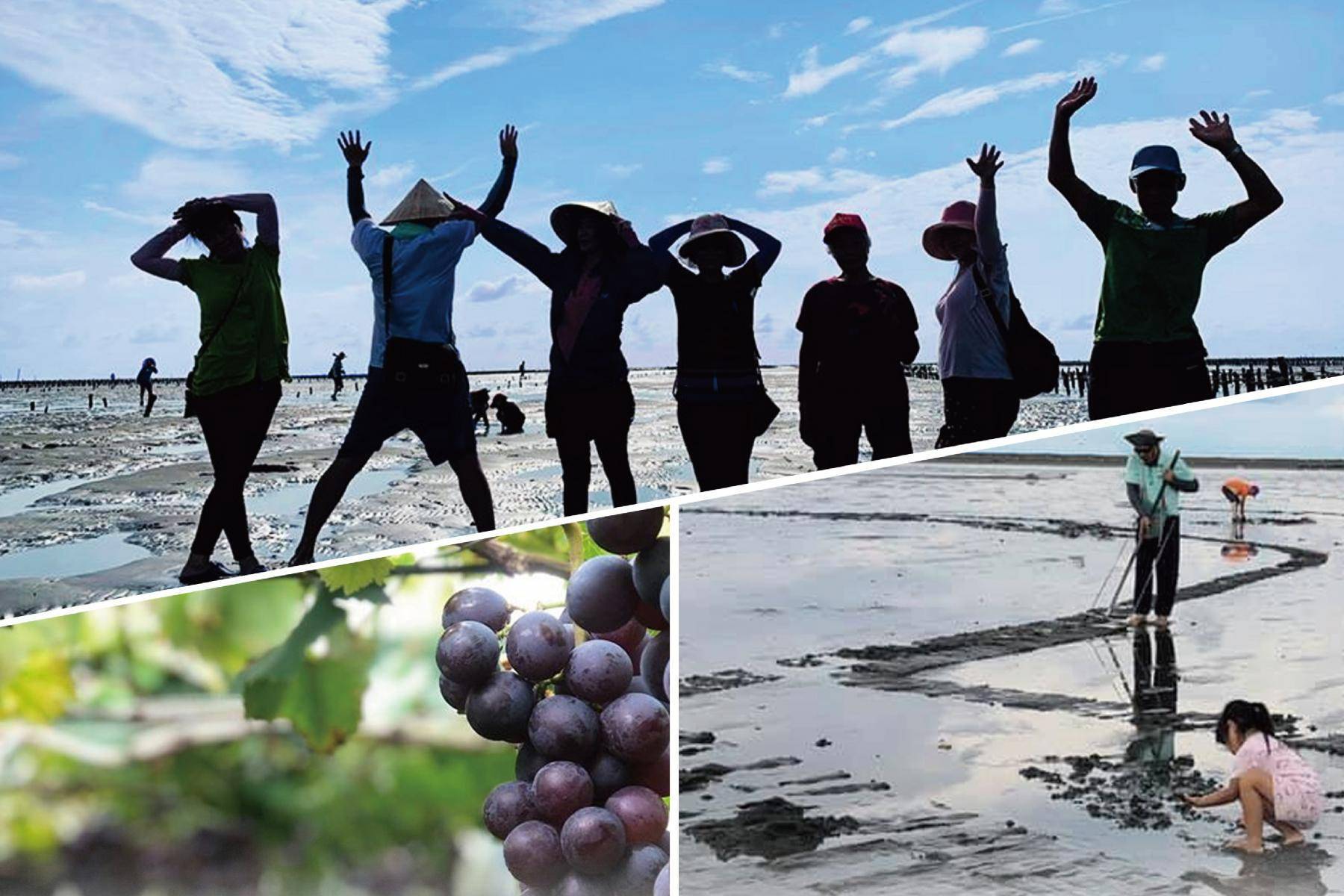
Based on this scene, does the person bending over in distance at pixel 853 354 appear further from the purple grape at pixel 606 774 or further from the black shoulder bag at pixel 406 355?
the purple grape at pixel 606 774

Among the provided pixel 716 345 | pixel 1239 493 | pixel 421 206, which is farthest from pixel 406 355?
pixel 1239 493

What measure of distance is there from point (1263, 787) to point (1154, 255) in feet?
3.83

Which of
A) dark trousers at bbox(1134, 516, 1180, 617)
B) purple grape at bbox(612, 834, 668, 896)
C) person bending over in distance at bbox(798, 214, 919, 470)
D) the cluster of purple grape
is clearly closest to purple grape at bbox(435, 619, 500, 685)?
the cluster of purple grape

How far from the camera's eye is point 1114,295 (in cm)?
Result: 333

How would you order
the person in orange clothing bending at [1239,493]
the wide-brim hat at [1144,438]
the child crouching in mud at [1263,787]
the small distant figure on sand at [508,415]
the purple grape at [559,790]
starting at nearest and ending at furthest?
the purple grape at [559,790]
the wide-brim hat at [1144,438]
the child crouching in mud at [1263,787]
the person in orange clothing bending at [1239,493]
the small distant figure on sand at [508,415]

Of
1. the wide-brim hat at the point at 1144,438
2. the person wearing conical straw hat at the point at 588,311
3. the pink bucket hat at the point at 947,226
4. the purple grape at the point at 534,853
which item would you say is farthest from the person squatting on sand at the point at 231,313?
the purple grape at the point at 534,853

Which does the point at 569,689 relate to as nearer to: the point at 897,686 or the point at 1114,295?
the point at 1114,295

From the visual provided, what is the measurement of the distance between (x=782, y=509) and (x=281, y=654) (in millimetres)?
1828

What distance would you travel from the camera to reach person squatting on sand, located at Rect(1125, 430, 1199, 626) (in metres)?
3.14

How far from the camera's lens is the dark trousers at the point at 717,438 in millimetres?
3367

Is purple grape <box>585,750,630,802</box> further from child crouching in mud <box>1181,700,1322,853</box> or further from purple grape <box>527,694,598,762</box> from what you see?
child crouching in mud <box>1181,700,1322,853</box>

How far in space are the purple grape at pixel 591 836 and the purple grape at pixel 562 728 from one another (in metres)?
0.06

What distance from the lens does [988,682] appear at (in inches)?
164

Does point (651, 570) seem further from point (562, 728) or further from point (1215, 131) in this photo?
point (1215, 131)
